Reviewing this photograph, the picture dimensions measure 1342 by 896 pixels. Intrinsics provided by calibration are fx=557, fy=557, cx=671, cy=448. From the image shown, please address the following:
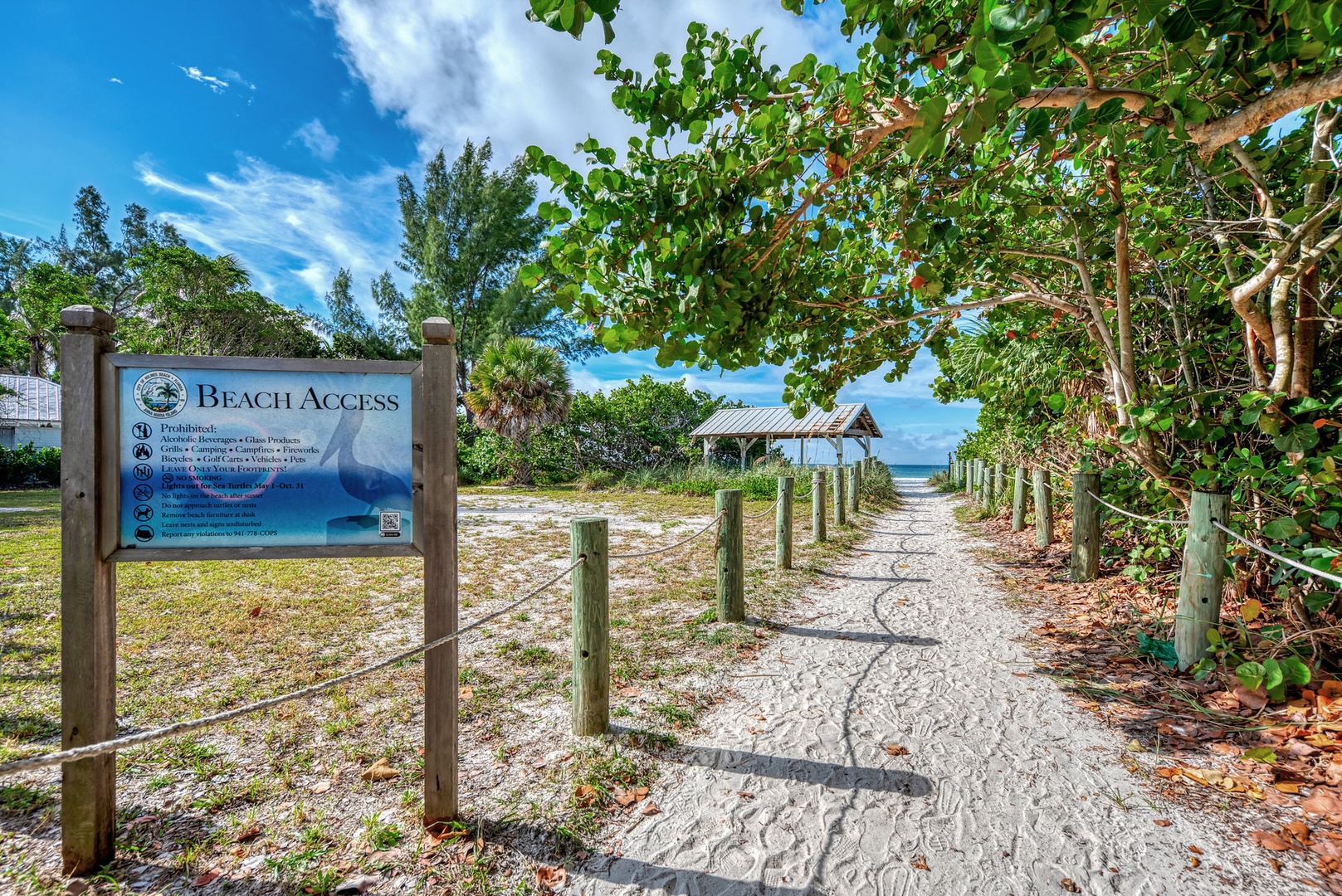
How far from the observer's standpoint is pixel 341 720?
10.6 ft

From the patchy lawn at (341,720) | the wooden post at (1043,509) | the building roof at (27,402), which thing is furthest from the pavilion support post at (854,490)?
the building roof at (27,402)

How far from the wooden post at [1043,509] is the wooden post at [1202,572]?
4.90 m

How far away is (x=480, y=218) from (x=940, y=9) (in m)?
29.3

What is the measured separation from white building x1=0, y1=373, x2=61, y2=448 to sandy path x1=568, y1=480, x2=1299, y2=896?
101 feet

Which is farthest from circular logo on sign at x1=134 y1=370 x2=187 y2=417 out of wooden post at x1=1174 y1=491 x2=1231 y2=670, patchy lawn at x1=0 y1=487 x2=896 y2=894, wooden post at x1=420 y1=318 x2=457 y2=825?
wooden post at x1=1174 y1=491 x2=1231 y2=670

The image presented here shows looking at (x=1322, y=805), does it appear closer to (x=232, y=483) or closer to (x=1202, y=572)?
(x=1202, y=572)

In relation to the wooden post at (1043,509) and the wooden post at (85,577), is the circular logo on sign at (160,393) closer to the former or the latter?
the wooden post at (85,577)

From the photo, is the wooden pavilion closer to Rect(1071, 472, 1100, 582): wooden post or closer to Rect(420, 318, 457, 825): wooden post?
Rect(1071, 472, 1100, 582): wooden post

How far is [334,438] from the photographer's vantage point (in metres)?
2.25

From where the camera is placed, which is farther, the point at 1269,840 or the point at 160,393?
the point at 1269,840

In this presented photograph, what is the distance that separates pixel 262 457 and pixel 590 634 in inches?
69.0

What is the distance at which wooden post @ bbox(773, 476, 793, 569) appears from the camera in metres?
6.73

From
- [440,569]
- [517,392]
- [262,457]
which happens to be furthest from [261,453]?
[517,392]

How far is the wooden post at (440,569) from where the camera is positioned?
2287 millimetres
